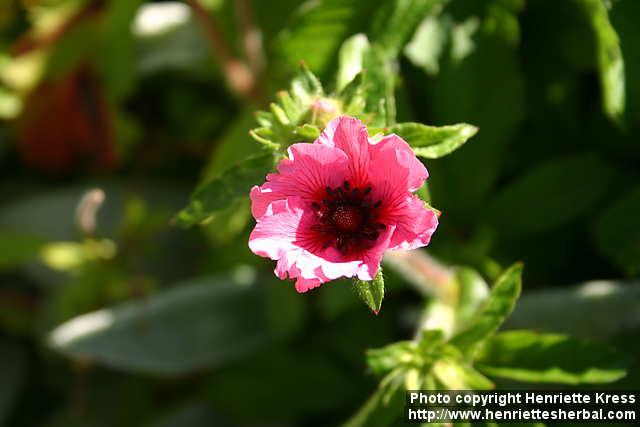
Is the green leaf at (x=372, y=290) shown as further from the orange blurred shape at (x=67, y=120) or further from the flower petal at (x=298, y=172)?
the orange blurred shape at (x=67, y=120)

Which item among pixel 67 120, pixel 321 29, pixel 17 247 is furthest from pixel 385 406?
pixel 67 120

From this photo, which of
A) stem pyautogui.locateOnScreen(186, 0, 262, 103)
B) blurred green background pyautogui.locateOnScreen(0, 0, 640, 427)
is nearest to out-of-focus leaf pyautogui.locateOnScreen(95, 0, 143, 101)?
blurred green background pyautogui.locateOnScreen(0, 0, 640, 427)

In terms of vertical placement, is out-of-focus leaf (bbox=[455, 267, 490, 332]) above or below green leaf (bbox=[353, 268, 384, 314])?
below

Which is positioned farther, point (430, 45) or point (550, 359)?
point (430, 45)

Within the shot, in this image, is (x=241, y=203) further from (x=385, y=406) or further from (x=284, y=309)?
(x=284, y=309)

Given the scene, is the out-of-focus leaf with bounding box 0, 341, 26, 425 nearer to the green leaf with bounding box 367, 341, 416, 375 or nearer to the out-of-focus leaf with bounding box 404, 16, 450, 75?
the green leaf with bounding box 367, 341, 416, 375

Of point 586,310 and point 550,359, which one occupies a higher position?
point 550,359

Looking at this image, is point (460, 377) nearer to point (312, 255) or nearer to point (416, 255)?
Answer: point (416, 255)
